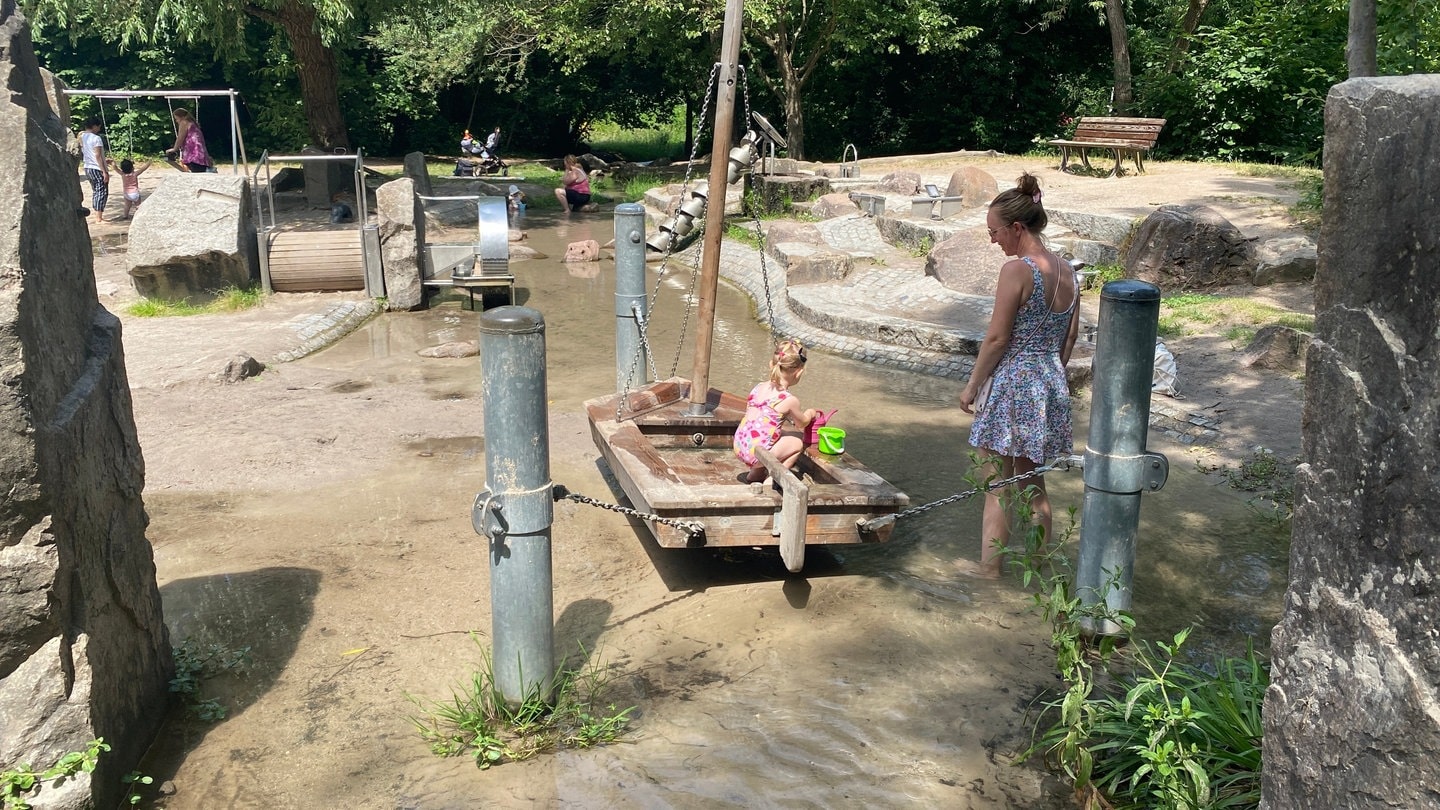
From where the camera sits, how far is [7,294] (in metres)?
3.42

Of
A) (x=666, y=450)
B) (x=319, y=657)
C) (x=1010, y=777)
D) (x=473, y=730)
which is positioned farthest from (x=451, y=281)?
(x=1010, y=777)

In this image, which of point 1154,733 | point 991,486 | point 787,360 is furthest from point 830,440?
point 1154,733

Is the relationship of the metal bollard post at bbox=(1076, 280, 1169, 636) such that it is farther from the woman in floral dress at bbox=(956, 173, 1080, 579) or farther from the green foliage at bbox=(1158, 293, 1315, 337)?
the green foliage at bbox=(1158, 293, 1315, 337)

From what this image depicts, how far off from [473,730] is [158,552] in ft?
8.99

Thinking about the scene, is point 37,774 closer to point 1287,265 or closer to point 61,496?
point 61,496

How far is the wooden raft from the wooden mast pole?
0.23m

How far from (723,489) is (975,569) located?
50.4 inches

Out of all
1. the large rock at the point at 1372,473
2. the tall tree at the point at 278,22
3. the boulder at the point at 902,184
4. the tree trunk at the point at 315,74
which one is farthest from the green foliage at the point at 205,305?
the large rock at the point at 1372,473

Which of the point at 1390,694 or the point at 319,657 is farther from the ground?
the point at 1390,694

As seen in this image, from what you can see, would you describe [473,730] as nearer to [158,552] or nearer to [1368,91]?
[158,552]

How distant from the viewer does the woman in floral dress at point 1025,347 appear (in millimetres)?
5137

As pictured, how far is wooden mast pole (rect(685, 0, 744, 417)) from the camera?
21.2 feet

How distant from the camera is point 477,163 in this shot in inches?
1032

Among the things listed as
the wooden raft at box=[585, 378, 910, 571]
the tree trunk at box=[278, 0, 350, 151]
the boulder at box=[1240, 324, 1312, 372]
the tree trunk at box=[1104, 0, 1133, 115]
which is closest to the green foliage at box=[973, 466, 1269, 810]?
the wooden raft at box=[585, 378, 910, 571]
